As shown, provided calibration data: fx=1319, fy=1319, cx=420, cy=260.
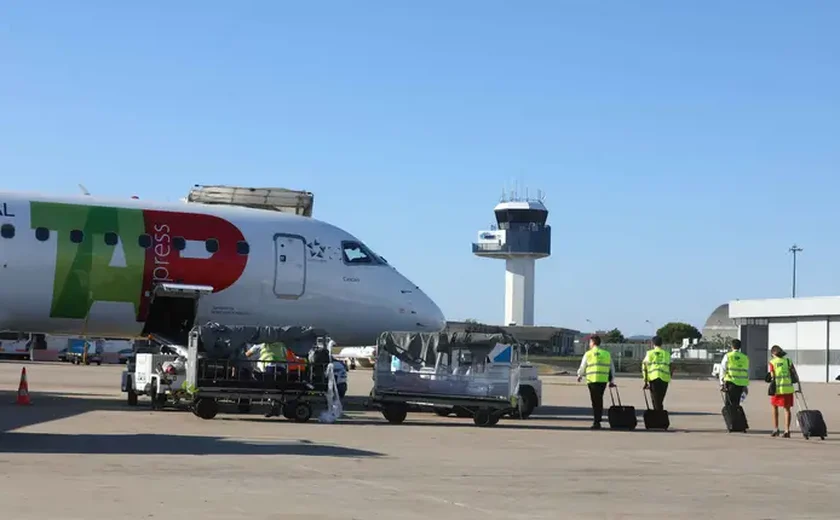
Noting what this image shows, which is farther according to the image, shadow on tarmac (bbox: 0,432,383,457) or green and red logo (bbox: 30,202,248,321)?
green and red logo (bbox: 30,202,248,321)

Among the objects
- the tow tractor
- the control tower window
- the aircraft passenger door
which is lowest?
the tow tractor

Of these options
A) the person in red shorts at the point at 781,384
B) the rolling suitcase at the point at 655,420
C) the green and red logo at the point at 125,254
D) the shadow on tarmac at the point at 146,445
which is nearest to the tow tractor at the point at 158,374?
the green and red logo at the point at 125,254

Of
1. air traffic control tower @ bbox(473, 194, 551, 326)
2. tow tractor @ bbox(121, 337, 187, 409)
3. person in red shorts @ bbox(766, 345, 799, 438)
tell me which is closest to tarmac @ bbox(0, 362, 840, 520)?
tow tractor @ bbox(121, 337, 187, 409)

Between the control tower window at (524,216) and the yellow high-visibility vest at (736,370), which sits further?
the control tower window at (524,216)

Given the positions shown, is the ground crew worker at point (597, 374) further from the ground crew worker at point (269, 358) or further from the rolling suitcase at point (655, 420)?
the ground crew worker at point (269, 358)

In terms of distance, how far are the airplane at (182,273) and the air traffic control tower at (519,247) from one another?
12125 cm

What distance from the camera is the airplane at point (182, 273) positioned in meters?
27.2

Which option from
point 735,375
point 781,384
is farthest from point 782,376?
point 735,375

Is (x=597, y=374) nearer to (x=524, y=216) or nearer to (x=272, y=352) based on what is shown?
(x=272, y=352)

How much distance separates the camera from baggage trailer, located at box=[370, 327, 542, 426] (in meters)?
24.7

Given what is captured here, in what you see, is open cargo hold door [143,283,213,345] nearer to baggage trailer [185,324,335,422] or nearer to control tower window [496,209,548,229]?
baggage trailer [185,324,335,422]

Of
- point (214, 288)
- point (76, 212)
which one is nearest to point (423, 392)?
point (214, 288)

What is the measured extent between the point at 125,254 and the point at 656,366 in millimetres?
11131

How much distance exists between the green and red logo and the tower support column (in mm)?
124720
